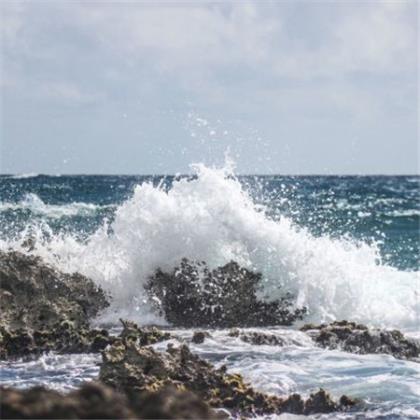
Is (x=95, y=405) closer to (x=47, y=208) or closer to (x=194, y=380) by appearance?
(x=194, y=380)

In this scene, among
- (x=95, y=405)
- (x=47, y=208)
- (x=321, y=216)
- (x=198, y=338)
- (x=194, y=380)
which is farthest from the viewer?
(x=47, y=208)

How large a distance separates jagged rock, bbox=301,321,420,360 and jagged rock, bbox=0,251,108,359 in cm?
255

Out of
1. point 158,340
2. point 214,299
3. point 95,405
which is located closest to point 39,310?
point 158,340

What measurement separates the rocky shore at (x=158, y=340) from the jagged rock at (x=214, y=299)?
15mm

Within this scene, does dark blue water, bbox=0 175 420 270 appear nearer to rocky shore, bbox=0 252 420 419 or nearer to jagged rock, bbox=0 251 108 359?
rocky shore, bbox=0 252 420 419

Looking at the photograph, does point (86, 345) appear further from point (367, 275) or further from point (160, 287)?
point (367, 275)

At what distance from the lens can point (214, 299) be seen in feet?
35.6

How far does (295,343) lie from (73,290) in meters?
2.77

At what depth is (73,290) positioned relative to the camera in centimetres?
996

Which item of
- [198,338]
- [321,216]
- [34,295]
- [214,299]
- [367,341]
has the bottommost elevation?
[367,341]

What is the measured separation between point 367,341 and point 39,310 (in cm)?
372

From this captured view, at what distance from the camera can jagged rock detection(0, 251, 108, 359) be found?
852cm

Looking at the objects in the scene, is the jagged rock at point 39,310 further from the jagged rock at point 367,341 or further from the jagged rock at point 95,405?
the jagged rock at point 95,405

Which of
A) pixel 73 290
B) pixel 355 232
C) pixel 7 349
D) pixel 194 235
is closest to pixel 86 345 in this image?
pixel 7 349
